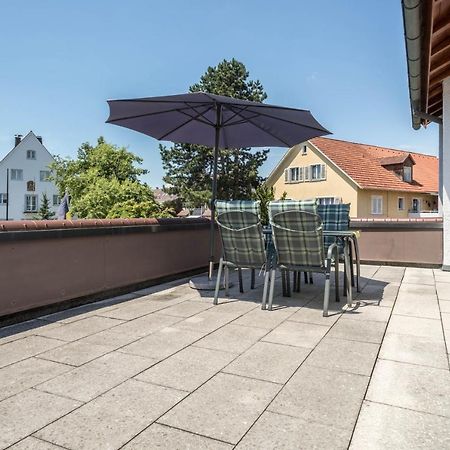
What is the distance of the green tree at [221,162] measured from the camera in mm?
28359

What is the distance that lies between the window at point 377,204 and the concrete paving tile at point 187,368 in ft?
90.6

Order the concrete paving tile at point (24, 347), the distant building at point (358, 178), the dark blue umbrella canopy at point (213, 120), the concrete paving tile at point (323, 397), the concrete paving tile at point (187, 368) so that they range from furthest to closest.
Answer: the distant building at point (358, 178)
the dark blue umbrella canopy at point (213, 120)
the concrete paving tile at point (24, 347)
the concrete paving tile at point (187, 368)
the concrete paving tile at point (323, 397)

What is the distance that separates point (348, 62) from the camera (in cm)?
1056

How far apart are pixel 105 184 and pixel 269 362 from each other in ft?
35.7

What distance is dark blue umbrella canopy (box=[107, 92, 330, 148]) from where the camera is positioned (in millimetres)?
4676

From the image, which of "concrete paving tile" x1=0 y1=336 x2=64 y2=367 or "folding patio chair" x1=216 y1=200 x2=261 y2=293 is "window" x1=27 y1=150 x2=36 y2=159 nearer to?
"folding patio chair" x1=216 y1=200 x2=261 y2=293

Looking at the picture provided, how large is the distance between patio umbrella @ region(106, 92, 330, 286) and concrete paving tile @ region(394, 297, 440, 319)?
2260mm

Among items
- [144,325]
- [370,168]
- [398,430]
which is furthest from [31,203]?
[398,430]

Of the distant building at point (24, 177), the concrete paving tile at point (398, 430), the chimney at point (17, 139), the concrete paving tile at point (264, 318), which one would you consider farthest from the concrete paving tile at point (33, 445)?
the chimney at point (17, 139)

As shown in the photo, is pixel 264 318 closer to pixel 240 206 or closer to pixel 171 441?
pixel 240 206

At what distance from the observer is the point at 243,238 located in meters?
4.44

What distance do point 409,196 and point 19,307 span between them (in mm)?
31123

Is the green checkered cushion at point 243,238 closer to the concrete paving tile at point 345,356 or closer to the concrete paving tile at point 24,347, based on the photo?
the concrete paving tile at point 345,356

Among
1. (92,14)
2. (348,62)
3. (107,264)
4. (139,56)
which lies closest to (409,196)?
(348,62)
